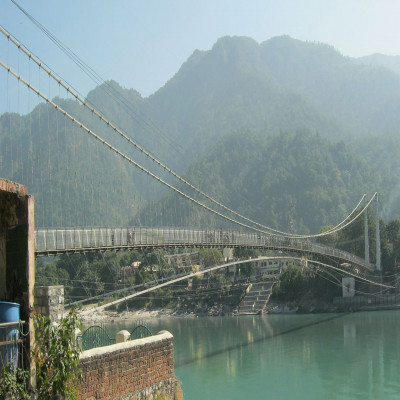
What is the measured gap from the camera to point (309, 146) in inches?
3903

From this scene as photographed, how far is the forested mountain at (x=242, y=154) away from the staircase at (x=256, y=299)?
34.3 feet

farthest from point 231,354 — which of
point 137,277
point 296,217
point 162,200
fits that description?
point 162,200

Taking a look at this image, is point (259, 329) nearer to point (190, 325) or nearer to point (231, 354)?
point (190, 325)

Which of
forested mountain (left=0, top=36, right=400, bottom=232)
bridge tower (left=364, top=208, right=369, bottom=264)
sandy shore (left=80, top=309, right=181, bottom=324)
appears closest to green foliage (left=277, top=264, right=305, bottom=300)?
bridge tower (left=364, top=208, right=369, bottom=264)

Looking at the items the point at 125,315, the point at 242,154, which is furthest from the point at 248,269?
the point at 242,154

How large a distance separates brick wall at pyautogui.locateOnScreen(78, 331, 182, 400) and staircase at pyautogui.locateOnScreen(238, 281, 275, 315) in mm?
36025

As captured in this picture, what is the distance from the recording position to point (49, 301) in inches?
293

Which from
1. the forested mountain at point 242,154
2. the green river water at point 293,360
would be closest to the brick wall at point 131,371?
the green river water at point 293,360

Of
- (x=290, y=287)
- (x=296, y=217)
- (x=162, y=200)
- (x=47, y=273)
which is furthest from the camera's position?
(x=162, y=200)

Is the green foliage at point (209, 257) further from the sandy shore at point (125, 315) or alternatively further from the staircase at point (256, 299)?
the sandy shore at point (125, 315)

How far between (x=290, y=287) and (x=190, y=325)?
35.3 feet

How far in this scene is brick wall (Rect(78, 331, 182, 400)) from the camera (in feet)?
25.9

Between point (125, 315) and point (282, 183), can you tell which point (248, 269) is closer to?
point (125, 315)

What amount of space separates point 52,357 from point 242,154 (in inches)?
4105
